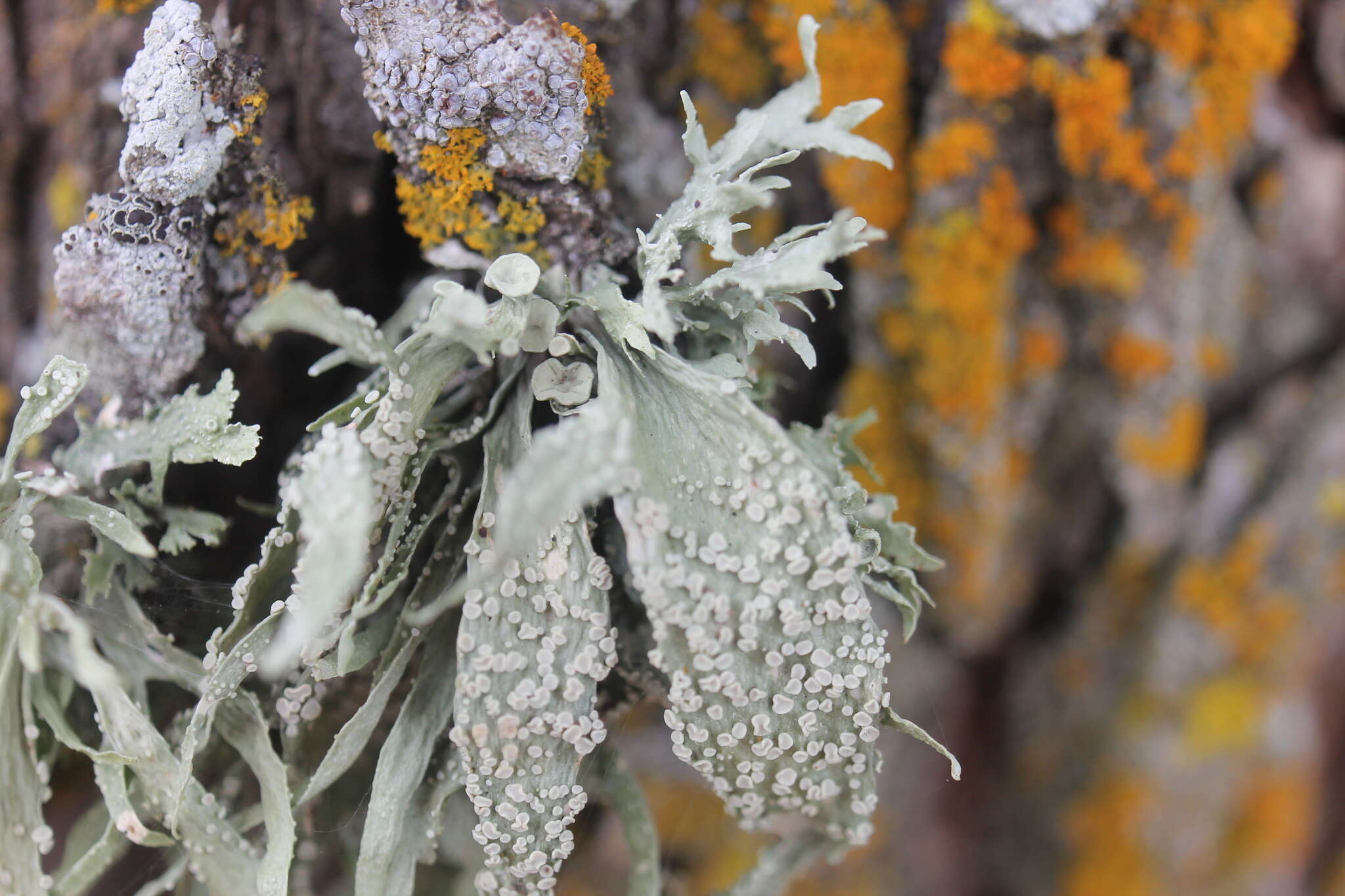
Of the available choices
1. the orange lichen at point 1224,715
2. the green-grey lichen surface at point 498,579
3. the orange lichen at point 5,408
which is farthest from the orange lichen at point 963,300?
the orange lichen at point 5,408

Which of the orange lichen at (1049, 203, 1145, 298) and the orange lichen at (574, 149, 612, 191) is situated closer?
the orange lichen at (574, 149, 612, 191)

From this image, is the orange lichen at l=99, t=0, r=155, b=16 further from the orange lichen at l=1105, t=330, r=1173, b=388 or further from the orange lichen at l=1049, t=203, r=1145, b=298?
the orange lichen at l=1105, t=330, r=1173, b=388

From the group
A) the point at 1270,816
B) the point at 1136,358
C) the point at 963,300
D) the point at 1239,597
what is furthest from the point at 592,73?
the point at 1270,816

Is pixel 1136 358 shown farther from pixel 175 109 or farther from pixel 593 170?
pixel 175 109

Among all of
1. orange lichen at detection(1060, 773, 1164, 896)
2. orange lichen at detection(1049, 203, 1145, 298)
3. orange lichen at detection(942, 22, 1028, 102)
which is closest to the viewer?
orange lichen at detection(942, 22, 1028, 102)

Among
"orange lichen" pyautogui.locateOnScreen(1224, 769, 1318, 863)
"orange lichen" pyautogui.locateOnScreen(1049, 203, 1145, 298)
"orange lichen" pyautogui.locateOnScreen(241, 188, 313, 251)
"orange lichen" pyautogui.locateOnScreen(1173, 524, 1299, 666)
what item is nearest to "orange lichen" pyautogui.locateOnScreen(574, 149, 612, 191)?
"orange lichen" pyautogui.locateOnScreen(241, 188, 313, 251)

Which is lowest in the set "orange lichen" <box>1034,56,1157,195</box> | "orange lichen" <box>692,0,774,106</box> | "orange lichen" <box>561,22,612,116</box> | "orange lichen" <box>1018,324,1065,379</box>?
"orange lichen" <box>1018,324,1065,379</box>

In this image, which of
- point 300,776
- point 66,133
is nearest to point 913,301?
point 300,776

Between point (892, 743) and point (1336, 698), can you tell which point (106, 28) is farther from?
point (1336, 698)
